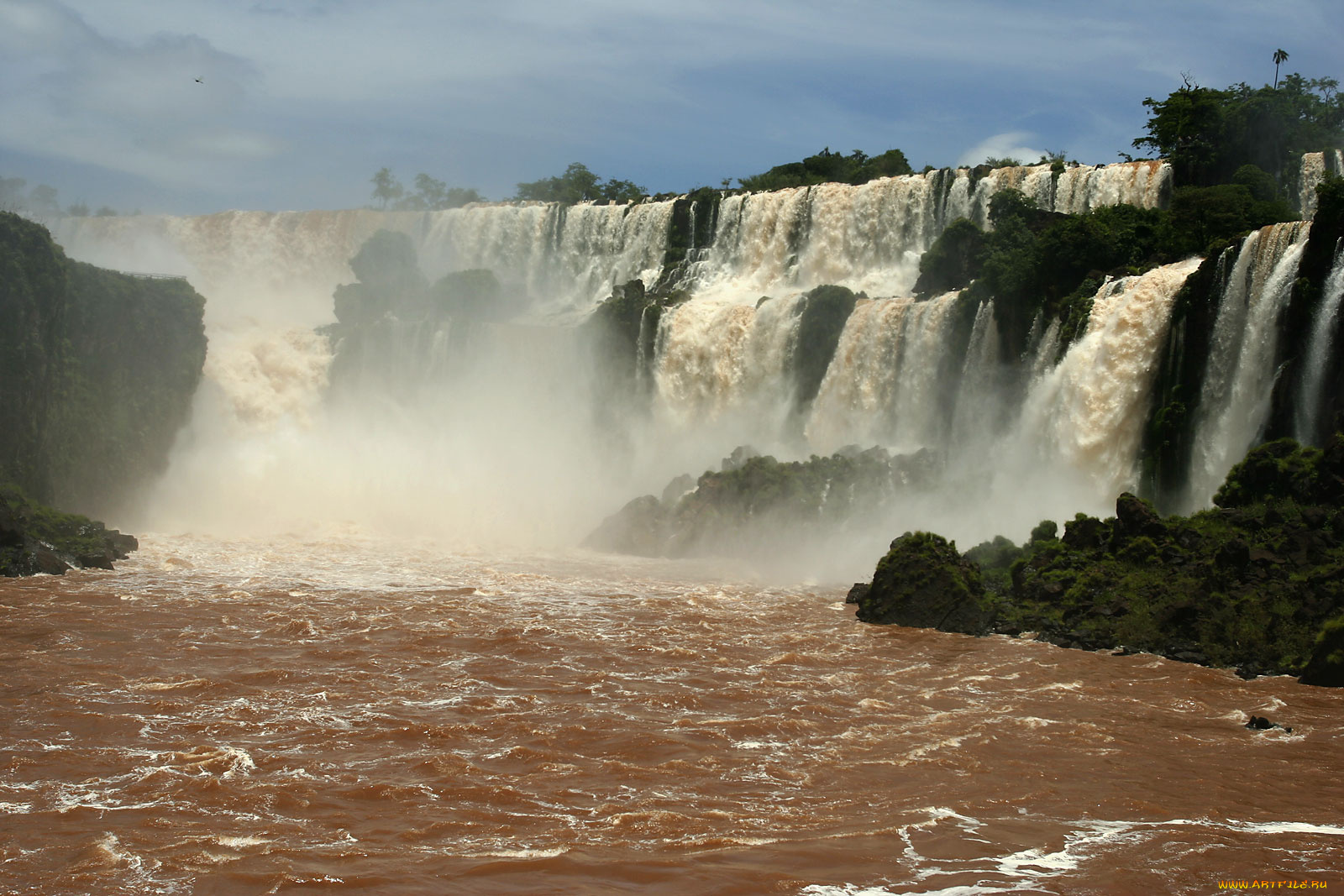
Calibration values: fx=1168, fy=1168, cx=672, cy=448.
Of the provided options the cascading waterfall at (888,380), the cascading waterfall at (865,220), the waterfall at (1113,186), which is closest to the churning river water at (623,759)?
the cascading waterfall at (888,380)

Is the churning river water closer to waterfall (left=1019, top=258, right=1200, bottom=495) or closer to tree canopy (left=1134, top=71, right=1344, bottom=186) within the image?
waterfall (left=1019, top=258, right=1200, bottom=495)

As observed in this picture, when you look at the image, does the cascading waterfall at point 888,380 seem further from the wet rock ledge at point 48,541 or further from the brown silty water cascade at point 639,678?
the wet rock ledge at point 48,541

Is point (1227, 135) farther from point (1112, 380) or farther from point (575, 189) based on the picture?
point (575, 189)

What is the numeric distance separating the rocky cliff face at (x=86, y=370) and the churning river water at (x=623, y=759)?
29.4 feet

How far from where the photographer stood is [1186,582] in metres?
16.4

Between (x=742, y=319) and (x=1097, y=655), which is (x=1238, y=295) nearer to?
(x=1097, y=655)

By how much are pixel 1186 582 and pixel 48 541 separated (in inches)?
793

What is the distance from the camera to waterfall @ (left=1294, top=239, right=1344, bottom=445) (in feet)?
62.5

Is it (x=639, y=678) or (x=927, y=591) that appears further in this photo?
(x=927, y=591)

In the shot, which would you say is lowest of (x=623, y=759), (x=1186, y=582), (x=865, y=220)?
(x=623, y=759)

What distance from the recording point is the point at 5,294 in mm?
24844

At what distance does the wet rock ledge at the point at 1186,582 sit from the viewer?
A: 14875 mm

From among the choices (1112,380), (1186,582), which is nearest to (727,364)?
(1112,380)

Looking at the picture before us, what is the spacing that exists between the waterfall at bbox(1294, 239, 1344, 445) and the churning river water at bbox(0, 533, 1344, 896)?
7.26 meters
